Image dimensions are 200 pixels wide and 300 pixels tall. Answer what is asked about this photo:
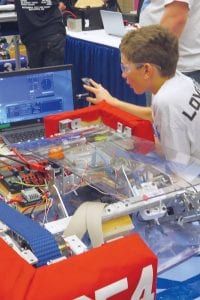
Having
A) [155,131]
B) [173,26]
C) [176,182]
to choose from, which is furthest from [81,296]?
[173,26]

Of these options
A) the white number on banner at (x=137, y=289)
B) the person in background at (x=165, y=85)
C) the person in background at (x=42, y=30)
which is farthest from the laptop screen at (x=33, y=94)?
the person in background at (x=42, y=30)

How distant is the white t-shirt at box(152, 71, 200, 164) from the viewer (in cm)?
158

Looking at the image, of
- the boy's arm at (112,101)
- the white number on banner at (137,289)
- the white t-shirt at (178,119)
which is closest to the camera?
the white number on banner at (137,289)

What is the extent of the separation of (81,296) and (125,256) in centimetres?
11

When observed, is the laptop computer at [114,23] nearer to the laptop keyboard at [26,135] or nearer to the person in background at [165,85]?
the laptop keyboard at [26,135]

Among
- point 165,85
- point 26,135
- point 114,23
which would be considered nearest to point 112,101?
point 165,85

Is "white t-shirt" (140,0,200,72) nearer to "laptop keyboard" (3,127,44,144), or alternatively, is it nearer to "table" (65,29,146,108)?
"table" (65,29,146,108)

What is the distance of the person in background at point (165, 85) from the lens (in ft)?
5.19

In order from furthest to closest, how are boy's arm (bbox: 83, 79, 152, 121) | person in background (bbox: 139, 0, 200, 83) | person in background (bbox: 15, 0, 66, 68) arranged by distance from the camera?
person in background (bbox: 15, 0, 66, 68) → person in background (bbox: 139, 0, 200, 83) → boy's arm (bbox: 83, 79, 152, 121)

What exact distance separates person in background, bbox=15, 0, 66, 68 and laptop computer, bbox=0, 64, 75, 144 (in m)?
1.43

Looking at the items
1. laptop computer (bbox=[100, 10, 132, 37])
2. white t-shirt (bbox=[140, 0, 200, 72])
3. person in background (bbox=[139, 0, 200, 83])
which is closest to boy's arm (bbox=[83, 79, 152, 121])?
person in background (bbox=[139, 0, 200, 83])

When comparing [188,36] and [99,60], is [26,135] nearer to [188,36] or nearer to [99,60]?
[188,36]

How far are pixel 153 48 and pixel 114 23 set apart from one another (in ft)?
6.04

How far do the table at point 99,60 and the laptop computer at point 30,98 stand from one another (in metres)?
0.97
